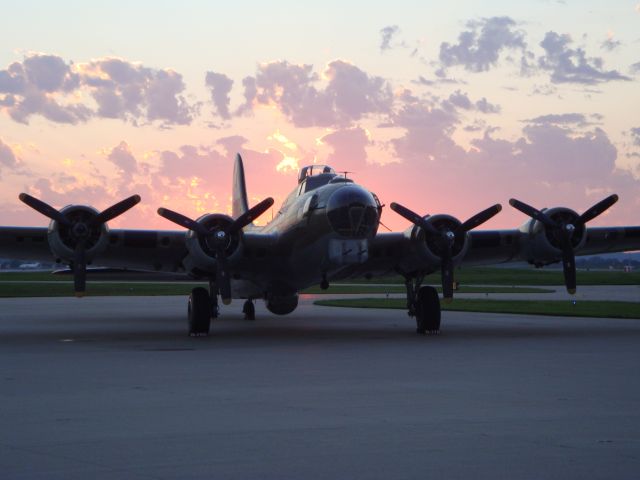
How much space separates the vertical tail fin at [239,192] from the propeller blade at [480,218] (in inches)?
517

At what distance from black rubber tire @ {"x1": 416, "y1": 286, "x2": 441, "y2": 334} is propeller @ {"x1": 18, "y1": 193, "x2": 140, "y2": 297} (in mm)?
7925

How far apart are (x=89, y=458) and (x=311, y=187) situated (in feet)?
59.2

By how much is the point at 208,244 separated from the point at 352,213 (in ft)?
12.5

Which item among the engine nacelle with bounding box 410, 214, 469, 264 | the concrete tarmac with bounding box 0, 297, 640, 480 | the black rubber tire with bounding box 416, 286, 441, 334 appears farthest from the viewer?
the engine nacelle with bounding box 410, 214, 469, 264

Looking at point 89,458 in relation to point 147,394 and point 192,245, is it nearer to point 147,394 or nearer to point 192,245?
point 147,394

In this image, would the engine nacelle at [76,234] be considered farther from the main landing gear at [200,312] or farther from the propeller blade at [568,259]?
the propeller blade at [568,259]

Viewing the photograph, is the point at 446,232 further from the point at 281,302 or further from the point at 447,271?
the point at 281,302

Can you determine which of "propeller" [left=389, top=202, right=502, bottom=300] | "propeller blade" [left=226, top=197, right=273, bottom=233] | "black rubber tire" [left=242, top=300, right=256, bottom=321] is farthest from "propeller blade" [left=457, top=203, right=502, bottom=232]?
"black rubber tire" [left=242, top=300, right=256, bottom=321]

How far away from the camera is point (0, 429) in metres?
9.27

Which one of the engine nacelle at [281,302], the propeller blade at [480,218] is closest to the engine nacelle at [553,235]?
the propeller blade at [480,218]

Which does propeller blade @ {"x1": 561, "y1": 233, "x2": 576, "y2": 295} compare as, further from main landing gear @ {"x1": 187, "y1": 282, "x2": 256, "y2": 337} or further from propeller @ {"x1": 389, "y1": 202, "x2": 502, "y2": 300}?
main landing gear @ {"x1": 187, "y1": 282, "x2": 256, "y2": 337}

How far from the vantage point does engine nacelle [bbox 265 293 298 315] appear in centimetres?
2739

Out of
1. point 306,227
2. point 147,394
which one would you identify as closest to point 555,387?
point 147,394

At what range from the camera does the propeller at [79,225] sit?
75.3 ft
